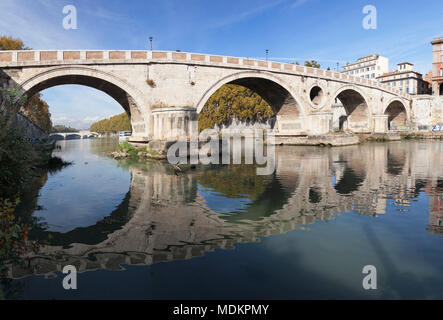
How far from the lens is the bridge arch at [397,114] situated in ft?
142

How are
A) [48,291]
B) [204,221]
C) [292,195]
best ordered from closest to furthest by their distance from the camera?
[48,291] < [204,221] < [292,195]

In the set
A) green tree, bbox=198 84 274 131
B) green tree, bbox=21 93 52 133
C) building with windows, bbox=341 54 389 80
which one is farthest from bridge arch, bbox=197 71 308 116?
building with windows, bbox=341 54 389 80

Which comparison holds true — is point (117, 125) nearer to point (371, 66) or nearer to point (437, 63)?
point (371, 66)

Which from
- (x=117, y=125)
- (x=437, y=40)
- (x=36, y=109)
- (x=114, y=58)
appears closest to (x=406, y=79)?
(x=437, y=40)

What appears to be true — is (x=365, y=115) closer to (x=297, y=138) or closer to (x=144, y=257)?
(x=297, y=138)

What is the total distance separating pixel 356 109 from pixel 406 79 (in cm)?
3528

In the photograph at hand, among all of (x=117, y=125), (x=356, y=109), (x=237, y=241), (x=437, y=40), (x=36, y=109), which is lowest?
(x=237, y=241)

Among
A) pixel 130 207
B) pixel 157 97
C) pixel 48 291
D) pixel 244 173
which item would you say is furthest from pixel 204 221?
pixel 157 97

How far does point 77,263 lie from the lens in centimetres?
406

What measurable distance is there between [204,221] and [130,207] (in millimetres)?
2280

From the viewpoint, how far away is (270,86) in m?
25.8

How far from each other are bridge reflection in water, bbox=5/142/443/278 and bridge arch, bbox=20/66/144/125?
349 inches

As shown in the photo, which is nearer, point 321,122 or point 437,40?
point 321,122
